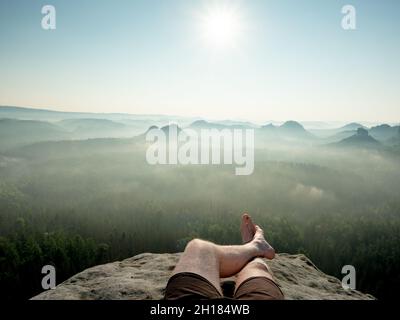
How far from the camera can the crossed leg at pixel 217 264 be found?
147 inches

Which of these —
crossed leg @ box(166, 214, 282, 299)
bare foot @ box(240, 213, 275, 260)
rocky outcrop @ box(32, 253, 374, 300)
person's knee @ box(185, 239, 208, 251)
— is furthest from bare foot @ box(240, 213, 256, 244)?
person's knee @ box(185, 239, 208, 251)

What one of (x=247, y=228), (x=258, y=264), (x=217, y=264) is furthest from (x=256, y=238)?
(x=217, y=264)

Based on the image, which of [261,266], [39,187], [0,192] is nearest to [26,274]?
[261,266]

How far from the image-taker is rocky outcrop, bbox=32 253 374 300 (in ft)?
14.2

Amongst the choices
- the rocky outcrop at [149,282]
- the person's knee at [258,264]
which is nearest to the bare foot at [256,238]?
the rocky outcrop at [149,282]

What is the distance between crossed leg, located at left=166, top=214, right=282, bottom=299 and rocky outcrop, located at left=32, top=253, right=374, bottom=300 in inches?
15.6

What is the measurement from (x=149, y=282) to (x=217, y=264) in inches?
51.4

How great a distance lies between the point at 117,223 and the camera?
342 feet

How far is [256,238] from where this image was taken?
609cm

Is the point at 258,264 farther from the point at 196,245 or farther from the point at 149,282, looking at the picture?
the point at 149,282

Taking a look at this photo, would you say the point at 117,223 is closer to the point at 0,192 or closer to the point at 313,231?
the point at 313,231

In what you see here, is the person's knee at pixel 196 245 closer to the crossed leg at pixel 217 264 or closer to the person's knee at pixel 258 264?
the crossed leg at pixel 217 264

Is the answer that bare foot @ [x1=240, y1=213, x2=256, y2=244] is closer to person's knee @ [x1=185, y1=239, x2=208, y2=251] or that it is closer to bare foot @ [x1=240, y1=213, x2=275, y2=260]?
bare foot @ [x1=240, y1=213, x2=275, y2=260]
